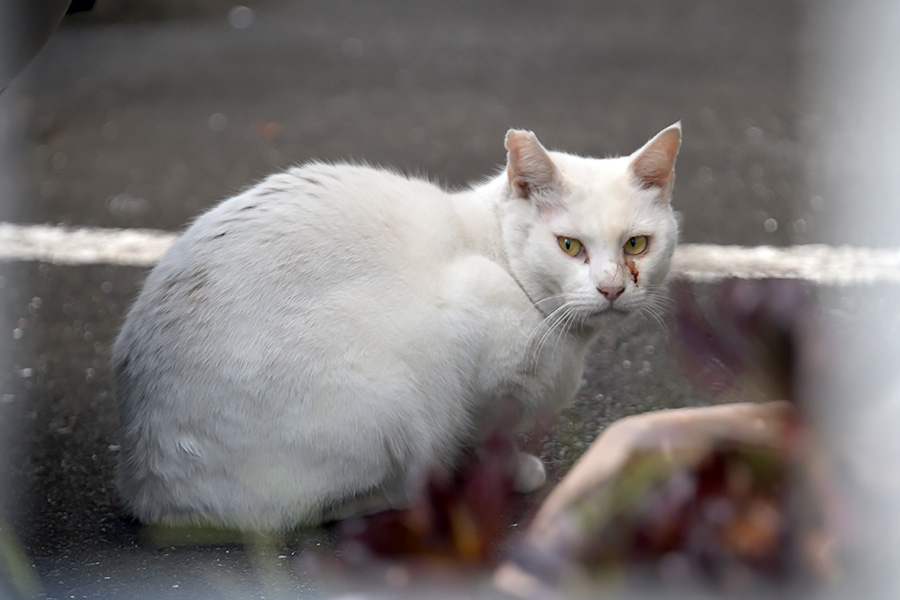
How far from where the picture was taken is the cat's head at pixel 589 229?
5.82 ft

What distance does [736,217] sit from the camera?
126 inches

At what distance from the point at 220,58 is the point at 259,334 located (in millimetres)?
3543

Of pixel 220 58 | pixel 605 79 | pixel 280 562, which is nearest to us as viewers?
pixel 280 562

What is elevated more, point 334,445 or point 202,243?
point 202,243

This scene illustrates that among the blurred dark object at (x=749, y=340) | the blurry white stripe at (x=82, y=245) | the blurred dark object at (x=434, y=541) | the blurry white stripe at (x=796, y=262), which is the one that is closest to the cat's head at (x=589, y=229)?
the blurry white stripe at (x=796, y=262)

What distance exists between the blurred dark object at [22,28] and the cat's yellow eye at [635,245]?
1.08m

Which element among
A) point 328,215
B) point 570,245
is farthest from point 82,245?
point 570,245

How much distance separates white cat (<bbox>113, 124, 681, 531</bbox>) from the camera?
5.39 ft

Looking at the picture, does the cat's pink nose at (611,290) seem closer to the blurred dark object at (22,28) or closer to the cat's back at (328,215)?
the cat's back at (328,215)

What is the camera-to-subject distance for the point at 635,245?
5.99 feet

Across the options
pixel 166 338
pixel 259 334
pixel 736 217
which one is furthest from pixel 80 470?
pixel 736 217

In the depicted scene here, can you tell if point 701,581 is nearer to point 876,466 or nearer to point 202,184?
point 876,466

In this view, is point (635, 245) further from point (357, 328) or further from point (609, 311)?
point (357, 328)

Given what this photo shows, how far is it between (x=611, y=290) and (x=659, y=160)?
11.7 inches
